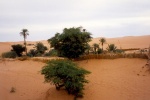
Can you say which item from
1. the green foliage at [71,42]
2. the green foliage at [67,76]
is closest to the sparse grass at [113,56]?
the green foliage at [71,42]

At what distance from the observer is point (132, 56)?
2581cm

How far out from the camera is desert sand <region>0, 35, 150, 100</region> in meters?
19.2

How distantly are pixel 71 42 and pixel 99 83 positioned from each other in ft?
26.6

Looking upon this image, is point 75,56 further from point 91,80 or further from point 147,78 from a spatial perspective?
point 147,78

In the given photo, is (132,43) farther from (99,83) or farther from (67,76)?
(67,76)

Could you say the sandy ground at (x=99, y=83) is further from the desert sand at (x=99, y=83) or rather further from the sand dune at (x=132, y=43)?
the sand dune at (x=132, y=43)

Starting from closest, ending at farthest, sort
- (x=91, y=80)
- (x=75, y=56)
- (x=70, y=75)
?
(x=70, y=75)
(x=91, y=80)
(x=75, y=56)

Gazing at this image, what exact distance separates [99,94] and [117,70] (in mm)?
5095

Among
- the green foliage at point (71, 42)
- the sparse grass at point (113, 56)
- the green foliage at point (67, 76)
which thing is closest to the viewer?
the green foliage at point (67, 76)

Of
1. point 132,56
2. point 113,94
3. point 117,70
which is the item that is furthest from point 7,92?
point 132,56

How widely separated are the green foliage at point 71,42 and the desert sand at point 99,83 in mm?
1813

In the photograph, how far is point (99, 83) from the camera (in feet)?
71.1

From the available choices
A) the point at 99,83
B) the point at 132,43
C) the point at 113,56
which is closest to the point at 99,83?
the point at 99,83

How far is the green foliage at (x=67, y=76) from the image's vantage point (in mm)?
18391
